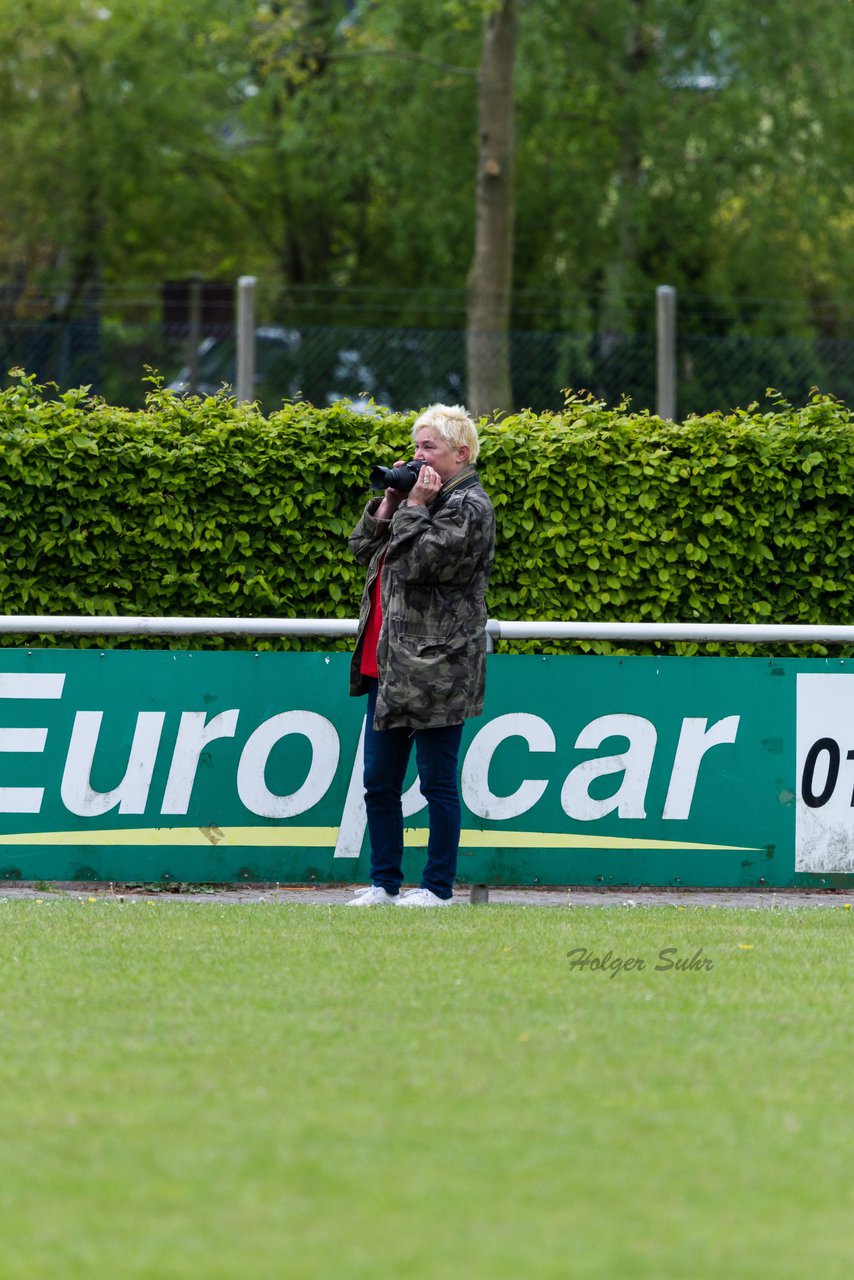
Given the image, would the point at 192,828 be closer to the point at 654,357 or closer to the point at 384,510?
the point at 384,510

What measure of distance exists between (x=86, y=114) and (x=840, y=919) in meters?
21.3

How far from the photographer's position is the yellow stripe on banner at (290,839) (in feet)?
23.6

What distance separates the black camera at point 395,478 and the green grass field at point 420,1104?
1.71 metres

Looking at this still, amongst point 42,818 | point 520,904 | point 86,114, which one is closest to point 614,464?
point 520,904

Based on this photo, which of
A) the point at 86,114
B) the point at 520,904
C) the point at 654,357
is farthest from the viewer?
the point at 86,114

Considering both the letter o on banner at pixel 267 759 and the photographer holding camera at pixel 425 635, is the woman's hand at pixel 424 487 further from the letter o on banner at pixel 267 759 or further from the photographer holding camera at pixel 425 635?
the letter o on banner at pixel 267 759

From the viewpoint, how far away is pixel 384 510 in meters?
6.68

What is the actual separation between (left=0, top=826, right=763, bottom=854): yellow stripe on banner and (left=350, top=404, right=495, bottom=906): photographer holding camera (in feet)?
1.53

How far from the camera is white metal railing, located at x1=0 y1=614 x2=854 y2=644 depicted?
7.21 meters

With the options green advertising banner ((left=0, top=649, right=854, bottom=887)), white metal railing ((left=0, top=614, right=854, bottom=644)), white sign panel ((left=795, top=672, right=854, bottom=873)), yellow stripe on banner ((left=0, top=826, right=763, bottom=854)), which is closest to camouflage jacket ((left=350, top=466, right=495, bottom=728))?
white metal railing ((left=0, top=614, right=854, bottom=644))

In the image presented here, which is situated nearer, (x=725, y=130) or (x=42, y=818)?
(x=42, y=818)

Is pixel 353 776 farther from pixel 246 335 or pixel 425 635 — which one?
pixel 246 335

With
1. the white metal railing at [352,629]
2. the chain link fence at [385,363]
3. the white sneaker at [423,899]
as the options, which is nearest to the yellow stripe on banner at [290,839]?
the white sneaker at [423,899]

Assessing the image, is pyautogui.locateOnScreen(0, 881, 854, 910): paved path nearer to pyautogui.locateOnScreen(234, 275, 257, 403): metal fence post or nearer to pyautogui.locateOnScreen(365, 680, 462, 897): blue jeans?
pyautogui.locateOnScreen(365, 680, 462, 897): blue jeans
